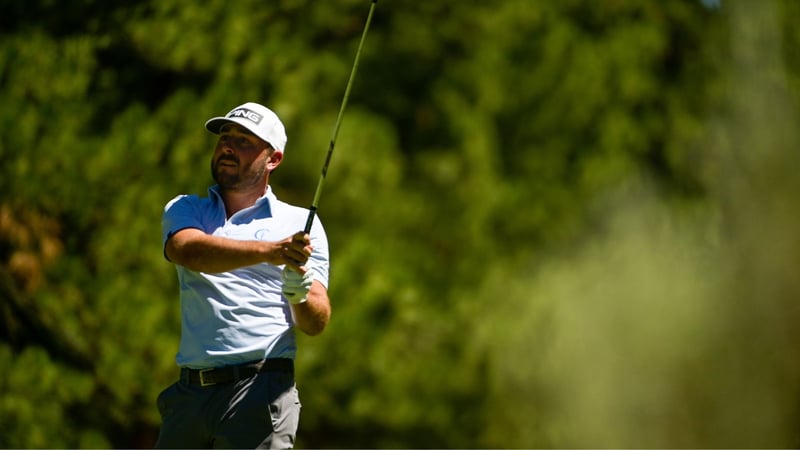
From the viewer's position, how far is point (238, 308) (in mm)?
3047

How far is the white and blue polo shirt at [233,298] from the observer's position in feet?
9.99

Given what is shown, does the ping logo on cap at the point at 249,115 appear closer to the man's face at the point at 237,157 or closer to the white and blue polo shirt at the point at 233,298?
the man's face at the point at 237,157

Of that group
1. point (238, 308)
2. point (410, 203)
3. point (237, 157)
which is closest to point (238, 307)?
point (238, 308)

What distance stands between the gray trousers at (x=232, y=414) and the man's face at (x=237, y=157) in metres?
0.51

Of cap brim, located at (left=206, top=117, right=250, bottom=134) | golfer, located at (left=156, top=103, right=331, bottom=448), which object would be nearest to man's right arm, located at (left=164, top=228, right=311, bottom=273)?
golfer, located at (left=156, top=103, right=331, bottom=448)

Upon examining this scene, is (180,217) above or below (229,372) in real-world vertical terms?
above

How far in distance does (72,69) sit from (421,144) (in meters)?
1.85

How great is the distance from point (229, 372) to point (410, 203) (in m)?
3.02

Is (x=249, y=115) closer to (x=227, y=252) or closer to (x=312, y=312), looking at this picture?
(x=227, y=252)

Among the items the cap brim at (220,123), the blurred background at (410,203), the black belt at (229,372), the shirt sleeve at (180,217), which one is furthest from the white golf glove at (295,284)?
the blurred background at (410,203)

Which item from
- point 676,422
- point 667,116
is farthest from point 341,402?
point 667,116

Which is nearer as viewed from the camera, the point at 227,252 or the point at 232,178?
the point at 227,252

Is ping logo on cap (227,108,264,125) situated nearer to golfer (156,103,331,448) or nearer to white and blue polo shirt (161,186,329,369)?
golfer (156,103,331,448)

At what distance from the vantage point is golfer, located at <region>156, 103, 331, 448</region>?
119 inches
